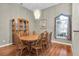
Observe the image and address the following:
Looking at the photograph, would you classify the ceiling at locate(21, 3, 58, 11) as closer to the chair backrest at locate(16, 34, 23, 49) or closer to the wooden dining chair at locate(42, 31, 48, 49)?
the wooden dining chair at locate(42, 31, 48, 49)

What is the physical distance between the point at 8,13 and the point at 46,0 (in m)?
1.08

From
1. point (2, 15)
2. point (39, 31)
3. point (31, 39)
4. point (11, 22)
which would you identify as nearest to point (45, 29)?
point (39, 31)

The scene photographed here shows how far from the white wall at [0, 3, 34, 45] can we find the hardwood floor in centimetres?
20

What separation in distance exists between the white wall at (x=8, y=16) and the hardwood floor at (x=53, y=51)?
0.65 ft

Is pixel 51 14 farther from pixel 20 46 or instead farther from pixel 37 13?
pixel 20 46

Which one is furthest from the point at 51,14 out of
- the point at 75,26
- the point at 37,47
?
the point at 37,47

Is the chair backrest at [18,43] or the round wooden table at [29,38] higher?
the round wooden table at [29,38]

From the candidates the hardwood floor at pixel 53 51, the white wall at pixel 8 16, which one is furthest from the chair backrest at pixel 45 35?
the white wall at pixel 8 16

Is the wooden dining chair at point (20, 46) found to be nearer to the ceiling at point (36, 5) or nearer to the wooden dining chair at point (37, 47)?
the wooden dining chair at point (37, 47)

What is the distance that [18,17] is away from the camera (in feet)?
8.56

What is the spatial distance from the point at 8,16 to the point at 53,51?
1.57 meters

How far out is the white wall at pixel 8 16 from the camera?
257cm

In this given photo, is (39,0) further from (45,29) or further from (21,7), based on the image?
(45,29)

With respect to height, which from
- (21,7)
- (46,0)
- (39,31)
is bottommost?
(39,31)
